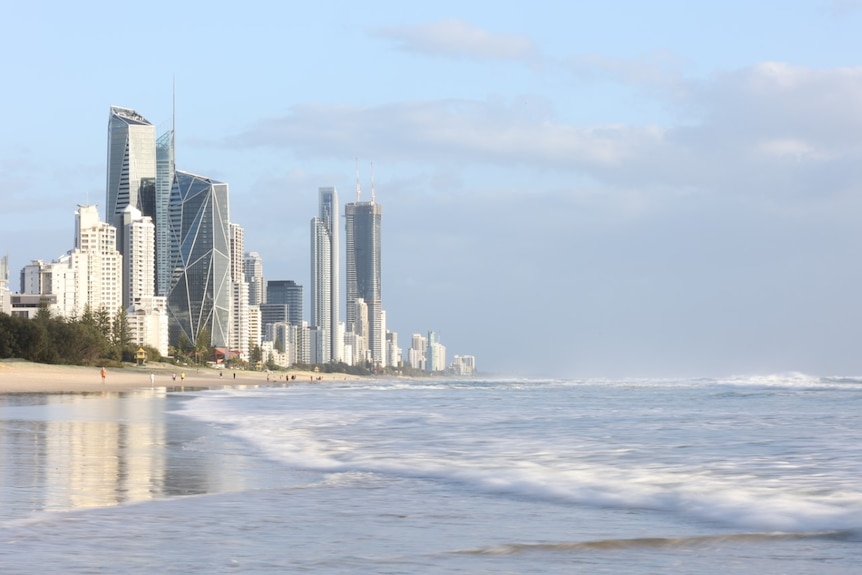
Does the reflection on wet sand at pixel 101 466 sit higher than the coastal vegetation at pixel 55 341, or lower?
lower

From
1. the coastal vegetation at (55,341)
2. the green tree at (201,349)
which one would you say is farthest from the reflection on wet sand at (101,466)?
the green tree at (201,349)

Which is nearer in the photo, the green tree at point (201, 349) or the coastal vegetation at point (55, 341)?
the coastal vegetation at point (55, 341)

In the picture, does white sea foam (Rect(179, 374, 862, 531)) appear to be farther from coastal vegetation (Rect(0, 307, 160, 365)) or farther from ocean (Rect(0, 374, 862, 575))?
coastal vegetation (Rect(0, 307, 160, 365))

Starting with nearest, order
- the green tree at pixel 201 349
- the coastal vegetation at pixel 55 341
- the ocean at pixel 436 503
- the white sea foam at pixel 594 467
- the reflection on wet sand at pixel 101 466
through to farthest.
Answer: the ocean at pixel 436 503, the white sea foam at pixel 594 467, the reflection on wet sand at pixel 101 466, the coastal vegetation at pixel 55 341, the green tree at pixel 201 349

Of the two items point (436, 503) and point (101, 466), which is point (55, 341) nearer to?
point (101, 466)

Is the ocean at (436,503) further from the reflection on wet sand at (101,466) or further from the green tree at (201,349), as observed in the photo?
the green tree at (201,349)

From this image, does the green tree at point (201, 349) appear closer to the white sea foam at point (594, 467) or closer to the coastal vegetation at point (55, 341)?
the coastal vegetation at point (55, 341)

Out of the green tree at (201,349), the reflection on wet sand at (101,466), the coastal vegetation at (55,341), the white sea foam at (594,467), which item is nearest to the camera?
the white sea foam at (594,467)

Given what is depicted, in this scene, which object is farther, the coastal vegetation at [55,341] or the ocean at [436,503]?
the coastal vegetation at [55,341]

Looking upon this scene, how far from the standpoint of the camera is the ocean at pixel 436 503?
246 inches

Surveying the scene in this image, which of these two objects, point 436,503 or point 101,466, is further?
point 101,466

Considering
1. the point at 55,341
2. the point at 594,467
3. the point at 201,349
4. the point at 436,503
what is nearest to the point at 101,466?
the point at 436,503

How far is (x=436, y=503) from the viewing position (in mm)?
9016

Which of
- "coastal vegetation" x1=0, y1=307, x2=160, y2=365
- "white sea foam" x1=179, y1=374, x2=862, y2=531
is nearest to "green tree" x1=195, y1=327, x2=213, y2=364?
"coastal vegetation" x1=0, y1=307, x2=160, y2=365
